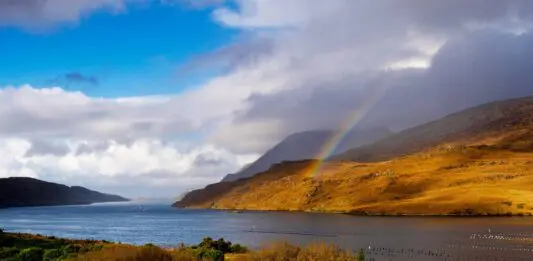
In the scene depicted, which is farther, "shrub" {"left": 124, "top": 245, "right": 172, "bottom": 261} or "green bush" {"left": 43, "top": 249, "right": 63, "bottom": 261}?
"green bush" {"left": 43, "top": 249, "right": 63, "bottom": 261}

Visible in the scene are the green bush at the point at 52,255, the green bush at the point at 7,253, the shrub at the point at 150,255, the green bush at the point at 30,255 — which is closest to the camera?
the shrub at the point at 150,255

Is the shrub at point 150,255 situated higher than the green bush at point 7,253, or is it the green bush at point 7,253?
the shrub at point 150,255

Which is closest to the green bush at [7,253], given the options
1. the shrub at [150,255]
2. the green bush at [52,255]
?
the green bush at [52,255]

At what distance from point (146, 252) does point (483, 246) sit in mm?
65710

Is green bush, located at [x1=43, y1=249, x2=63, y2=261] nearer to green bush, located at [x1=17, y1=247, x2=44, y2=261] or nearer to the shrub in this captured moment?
green bush, located at [x1=17, y1=247, x2=44, y2=261]

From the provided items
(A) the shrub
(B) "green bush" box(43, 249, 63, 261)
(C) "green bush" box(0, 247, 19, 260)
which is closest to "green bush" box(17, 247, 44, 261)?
(B) "green bush" box(43, 249, 63, 261)

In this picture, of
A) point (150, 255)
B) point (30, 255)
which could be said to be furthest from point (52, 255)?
point (150, 255)

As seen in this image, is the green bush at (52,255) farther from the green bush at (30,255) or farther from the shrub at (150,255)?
the shrub at (150,255)

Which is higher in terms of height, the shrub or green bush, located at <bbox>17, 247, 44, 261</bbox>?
the shrub

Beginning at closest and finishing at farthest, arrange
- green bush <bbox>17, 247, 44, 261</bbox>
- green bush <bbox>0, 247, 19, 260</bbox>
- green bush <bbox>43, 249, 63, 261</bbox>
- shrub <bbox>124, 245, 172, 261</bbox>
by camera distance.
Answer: shrub <bbox>124, 245, 172, 261</bbox> < green bush <bbox>17, 247, 44, 261</bbox> < green bush <bbox>43, 249, 63, 261</bbox> < green bush <bbox>0, 247, 19, 260</bbox>

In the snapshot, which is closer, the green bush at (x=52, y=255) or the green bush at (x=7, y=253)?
the green bush at (x=52, y=255)

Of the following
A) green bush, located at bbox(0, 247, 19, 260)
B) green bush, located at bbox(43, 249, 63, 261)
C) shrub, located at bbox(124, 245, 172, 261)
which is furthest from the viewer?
green bush, located at bbox(0, 247, 19, 260)

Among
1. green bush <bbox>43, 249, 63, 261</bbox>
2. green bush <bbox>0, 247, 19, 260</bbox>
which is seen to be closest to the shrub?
green bush <bbox>43, 249, 63, 261</bbox>

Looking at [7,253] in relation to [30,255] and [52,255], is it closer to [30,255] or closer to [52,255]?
[30,255]
